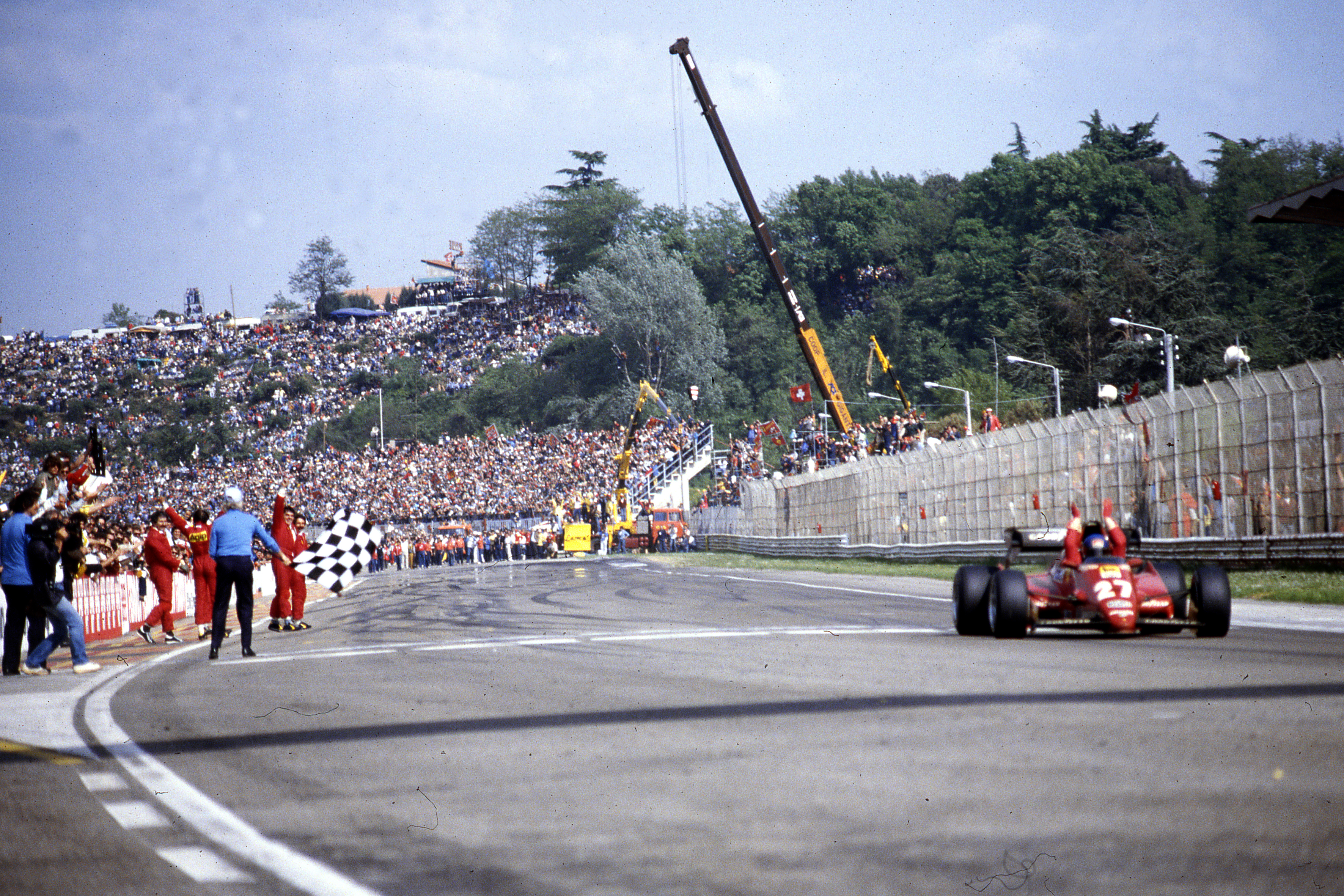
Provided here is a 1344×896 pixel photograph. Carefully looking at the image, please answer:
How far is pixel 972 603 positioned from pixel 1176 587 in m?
1.52

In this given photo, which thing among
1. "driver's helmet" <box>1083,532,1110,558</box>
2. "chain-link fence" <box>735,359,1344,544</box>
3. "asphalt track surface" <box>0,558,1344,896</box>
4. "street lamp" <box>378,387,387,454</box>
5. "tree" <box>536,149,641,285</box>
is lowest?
"asphalt track surface" <box>0,558,1344,896</box>

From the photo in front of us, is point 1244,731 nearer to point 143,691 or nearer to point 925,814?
point 925,814

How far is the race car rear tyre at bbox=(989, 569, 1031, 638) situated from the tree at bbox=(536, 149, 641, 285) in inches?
4028

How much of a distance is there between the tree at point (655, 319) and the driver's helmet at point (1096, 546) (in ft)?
258

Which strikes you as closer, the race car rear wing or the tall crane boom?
the race car rear wing

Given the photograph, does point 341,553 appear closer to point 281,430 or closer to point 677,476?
point 677,476

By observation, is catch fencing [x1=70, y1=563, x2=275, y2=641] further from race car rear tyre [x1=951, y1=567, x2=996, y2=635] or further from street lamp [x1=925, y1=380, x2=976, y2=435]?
street lamp [x1=925, y1=380, x2=976, y2=435]

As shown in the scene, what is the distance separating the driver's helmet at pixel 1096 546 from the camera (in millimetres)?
9711

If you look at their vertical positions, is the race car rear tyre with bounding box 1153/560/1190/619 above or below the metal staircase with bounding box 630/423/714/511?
below

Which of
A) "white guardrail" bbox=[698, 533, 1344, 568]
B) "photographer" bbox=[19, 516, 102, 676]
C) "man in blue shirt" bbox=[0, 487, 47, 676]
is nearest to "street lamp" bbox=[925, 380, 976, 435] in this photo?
"white guardrail" bbox=[698, 533, 1344, 568]

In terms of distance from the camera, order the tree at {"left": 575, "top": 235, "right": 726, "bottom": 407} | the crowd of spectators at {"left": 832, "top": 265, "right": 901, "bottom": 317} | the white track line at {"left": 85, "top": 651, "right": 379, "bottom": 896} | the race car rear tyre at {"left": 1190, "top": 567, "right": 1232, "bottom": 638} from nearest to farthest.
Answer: the white track line at {"left": 85, "top": 651, "right": 379, "bottom": 896} → the race car rear tyre at {"left": 1190, "top": 567, "right": 1232, "bottom": 638} → the tree at {"left": 575, "top": 235, "right": 726, "bottom": 407} → the crowd of spectators at {"left": 832, "top": 265, "right": 901, "bottom": 317}

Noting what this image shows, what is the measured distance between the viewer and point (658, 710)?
21.8ft

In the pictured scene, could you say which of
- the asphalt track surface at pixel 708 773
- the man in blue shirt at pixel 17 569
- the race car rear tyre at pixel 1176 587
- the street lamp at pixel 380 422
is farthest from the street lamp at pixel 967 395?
the street lamp at pixel 380 422

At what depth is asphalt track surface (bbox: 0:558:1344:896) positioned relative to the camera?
356cm
